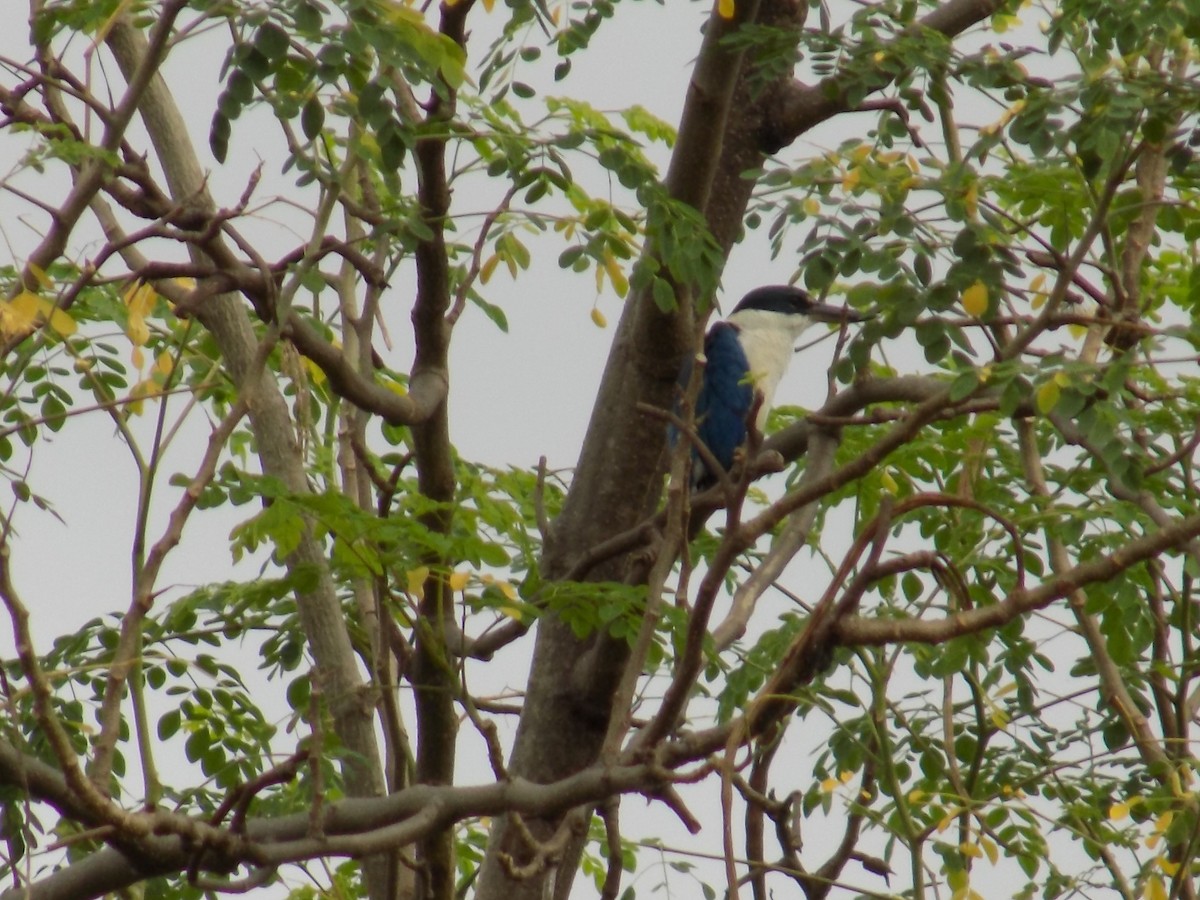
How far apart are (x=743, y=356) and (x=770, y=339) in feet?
0.71

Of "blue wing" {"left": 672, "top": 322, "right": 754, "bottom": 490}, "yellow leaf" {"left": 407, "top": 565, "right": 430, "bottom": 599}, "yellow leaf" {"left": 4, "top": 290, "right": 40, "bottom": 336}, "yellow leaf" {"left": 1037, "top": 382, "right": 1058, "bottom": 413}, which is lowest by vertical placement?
"yellow leaf" {"left": 4, "top": 290, "right": 40, "bottom": 336}

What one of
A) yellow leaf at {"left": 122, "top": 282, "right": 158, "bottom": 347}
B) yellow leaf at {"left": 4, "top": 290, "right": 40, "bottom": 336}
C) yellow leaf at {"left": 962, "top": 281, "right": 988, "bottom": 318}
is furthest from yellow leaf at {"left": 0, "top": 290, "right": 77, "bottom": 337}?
yellow leaf at {"left": 962, "top": 281, "right": 988, "bottom": 318}

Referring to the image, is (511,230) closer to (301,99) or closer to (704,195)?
(704,195)

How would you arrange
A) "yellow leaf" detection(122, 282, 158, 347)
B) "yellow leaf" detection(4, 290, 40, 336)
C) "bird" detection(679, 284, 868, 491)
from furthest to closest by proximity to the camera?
"bird" detection(679, 284, 868, 491) → "yellow leaf" detection(122, 282, 158, 347) → "yellow leaf" detection(4, 290, 40, 336)

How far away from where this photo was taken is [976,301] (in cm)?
260

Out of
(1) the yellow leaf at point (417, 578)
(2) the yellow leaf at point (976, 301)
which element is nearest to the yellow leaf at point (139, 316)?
(1) the yellow leaf at point (417, 578)

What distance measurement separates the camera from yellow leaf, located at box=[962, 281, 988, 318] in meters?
2.60

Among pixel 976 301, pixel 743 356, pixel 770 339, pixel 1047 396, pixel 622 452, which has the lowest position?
pixel 1047 396

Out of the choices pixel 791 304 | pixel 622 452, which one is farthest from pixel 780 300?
pixel 622 452

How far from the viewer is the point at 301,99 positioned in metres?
2.73

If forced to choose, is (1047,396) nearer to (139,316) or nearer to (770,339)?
(139,316)

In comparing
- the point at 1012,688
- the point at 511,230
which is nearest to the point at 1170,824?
the point at 1012,688

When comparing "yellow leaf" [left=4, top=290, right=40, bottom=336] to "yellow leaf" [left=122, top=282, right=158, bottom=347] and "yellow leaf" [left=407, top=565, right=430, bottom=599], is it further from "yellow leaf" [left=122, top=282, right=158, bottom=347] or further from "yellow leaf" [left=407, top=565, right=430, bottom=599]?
"yellow leaf" [left=407, top=565, right=430, bottom=599]

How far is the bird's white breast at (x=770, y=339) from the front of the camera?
589 cm
